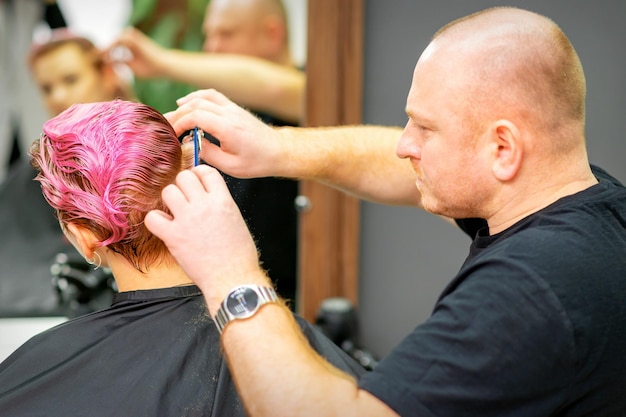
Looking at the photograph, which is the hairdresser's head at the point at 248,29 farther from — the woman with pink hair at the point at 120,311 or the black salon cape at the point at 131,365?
the black salon cape at the point at 131,365

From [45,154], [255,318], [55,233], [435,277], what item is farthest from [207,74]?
[255,318]

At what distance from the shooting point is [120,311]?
1725 millimetres

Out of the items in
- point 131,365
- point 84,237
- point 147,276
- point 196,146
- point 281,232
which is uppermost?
point 196,146

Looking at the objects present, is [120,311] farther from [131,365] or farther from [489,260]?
[489,260]

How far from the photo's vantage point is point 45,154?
1.66 metres

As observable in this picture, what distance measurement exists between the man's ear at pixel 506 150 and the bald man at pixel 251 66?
2.36 m

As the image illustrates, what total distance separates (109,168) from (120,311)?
34 centimetres

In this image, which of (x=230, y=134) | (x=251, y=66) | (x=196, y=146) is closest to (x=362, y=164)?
(x=230, y=134)

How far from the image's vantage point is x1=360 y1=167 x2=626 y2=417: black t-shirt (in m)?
1.18

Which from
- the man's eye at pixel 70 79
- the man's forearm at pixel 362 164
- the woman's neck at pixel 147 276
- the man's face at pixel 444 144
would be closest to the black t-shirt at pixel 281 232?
the man's eye at pixel 70 79

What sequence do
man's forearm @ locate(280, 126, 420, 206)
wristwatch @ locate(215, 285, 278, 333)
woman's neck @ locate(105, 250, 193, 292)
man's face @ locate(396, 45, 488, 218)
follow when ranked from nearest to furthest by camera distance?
1. wristwatch @ locate(215, 285, 278, 333)
2. man's face @ locate(396, 45, 488, 218)
3. woman's neck @ locate(105, 250, 193, 292)
4. man's forearm @ locate(280, 126, 420, 206)

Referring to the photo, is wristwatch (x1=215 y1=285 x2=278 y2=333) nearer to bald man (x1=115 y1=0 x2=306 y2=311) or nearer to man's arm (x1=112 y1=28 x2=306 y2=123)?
bald man (x1=115 y1=0 x2=306 y2=311)

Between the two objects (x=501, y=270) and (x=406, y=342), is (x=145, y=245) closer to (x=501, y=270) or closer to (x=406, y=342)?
(x=406, y=342)

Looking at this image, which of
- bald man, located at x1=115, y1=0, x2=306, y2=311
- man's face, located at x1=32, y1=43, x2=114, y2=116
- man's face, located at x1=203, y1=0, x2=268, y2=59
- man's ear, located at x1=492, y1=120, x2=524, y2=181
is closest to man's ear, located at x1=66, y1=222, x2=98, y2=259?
man's ear, located at x1=492, y1=120, x2=524, y2=181
